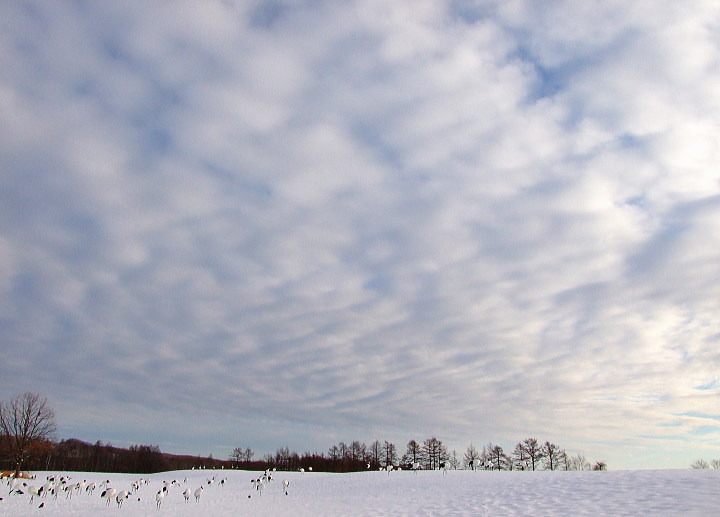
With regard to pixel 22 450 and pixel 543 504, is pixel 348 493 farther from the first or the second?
pixel 22 450

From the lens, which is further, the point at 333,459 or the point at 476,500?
the point at 333,459

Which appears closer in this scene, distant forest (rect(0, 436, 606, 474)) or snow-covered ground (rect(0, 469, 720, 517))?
snow-covered ground (rect(0, 469, 720, 517))

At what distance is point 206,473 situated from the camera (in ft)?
279

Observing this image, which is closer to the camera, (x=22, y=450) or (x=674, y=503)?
(x=674, y=503)

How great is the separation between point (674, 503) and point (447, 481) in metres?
24.5

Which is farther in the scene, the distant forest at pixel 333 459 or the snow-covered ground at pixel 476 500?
the distant forest at pixel 333 459

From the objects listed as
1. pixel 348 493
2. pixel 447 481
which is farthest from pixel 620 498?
pixel 348 493

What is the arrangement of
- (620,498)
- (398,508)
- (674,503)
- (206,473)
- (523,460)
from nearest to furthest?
(674,503), (620,498), (398,508), (206,473), (523,460)

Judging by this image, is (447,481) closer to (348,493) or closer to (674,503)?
(348,493)

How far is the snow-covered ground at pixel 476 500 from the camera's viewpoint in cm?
2153

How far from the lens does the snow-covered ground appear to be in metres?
21.5

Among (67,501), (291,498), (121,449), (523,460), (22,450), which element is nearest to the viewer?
(67,501)

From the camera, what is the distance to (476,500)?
28.7m

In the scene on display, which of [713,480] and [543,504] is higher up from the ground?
[713,480]
